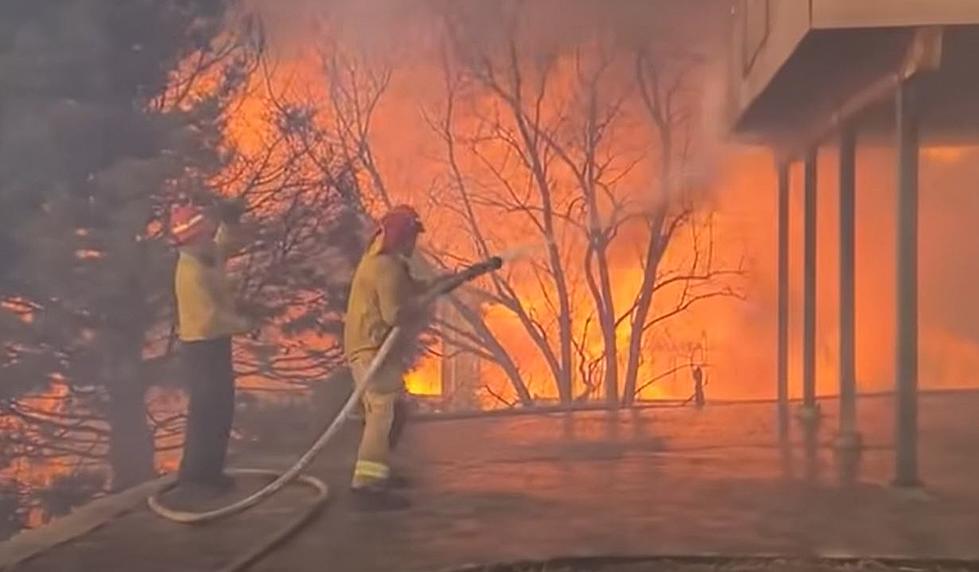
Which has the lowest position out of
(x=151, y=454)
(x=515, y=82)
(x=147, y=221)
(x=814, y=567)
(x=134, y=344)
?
(x=814, y=567)

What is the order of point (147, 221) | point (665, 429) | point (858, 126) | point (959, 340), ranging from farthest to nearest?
point (959, 340), point (858, 126), point (665, 429), point (147, 221)

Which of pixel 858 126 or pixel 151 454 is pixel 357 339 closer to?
pixel 151 454

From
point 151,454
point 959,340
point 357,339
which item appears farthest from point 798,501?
point 151,454

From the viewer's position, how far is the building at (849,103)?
3.53m

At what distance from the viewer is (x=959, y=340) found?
437cm

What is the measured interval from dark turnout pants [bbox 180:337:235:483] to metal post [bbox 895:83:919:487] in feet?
6.31

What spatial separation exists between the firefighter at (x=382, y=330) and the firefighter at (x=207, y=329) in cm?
28

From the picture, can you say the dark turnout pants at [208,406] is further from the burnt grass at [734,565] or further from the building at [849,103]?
the building at [849,103]

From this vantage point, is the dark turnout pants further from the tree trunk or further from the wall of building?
the wall of building

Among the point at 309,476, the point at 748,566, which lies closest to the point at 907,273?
the point at 748,566

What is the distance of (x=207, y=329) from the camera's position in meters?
3.21

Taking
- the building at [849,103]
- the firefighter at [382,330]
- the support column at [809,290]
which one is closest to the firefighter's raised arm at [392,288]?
the firefighter at [382,330]

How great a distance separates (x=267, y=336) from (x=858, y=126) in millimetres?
1841

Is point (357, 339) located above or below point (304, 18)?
below
